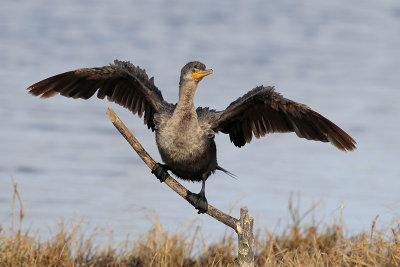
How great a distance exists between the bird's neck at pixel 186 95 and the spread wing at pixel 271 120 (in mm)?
332

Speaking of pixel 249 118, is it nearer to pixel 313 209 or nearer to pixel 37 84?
pixel 313 209

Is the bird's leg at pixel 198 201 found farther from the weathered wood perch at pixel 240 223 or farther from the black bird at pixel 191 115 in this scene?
the weathered wood perch at pixel 240 223

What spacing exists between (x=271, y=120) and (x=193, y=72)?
1.06 meters

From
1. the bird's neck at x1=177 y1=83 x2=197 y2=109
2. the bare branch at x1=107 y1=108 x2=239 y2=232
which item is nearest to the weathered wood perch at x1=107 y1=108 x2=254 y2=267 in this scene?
the bare branch at x1=107 y1=108 x2=239 y2=232

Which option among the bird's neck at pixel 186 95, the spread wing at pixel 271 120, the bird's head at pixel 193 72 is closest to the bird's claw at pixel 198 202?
the spread wing at pixel 271 120

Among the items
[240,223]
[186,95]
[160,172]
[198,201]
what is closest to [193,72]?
[186,95]

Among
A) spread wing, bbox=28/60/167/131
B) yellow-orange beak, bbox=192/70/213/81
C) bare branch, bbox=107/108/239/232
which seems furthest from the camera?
spread wing, bbox=28/60/167/131

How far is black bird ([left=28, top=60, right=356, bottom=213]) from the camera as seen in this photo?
6719mm

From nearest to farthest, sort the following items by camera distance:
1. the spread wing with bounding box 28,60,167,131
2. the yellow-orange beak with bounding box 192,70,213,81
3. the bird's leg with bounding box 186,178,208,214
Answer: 1. the bird's leg with bounding box 186,178,208,214
2. the yellow-orange beak with bounding box 192,70,213,81
3. the spread wing with bounding box 28,60,167,131

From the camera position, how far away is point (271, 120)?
23.9ft

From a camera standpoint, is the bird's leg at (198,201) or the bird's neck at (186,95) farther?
the bird's neck at (186,95)

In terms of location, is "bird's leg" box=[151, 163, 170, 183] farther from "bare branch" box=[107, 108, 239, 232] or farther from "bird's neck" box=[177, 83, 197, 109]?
"bird's neck" box=[177, 83, 197, 109]

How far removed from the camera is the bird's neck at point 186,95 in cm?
689

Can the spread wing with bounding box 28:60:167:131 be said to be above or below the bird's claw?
above
